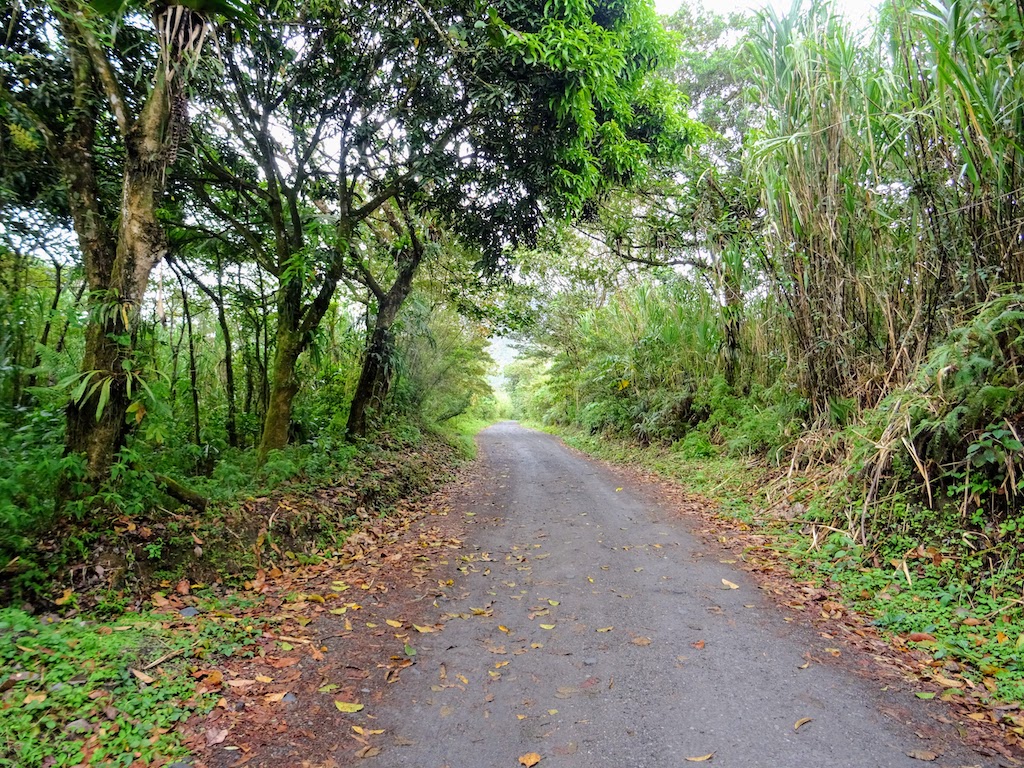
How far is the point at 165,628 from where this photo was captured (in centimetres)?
335

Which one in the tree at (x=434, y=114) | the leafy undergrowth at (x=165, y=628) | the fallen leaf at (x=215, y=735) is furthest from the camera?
the tree at (x=434, y=114)

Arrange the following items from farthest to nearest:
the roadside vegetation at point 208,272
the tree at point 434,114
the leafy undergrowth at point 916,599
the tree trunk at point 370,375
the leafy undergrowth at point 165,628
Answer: the tree trunk at point 370,375, the tree at point 434,114, the roadside vegetation at point 208,272, the leafy undergrowth at point 916,599, the leafy undergrowth at point 165,628

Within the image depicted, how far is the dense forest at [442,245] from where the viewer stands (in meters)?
4.04

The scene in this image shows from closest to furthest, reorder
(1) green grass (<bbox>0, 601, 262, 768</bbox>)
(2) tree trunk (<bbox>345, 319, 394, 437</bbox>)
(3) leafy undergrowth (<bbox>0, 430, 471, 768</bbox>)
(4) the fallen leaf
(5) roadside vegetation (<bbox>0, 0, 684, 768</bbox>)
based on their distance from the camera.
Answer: (1) green grass (<bbox>0, 601, 262, 768</bbox>)
(3) leafy undergrowth (<bbox>0, 430, 471, 768</bbox>)
(4) the fallen leaf
(5) roadside vegetation (<bbox>0, 0, 684, 768</bbox>)
(2) tree trunk (<bbox>345, 319, 394, 437</bbox>)

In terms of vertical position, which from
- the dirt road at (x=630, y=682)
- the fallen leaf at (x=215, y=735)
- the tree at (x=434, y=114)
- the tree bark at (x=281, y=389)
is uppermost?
the tree at (x=434, y=114)

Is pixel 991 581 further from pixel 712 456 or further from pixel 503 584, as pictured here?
pixel 712 456

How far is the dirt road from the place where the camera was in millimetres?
2439

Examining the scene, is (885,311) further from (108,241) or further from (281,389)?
(108,241)

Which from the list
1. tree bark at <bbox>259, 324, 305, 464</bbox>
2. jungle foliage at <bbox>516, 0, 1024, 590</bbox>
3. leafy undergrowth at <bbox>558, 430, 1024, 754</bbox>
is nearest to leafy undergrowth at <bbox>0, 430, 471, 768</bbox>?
tree bark at <bbox>259, 324, 305, 464</bbox>

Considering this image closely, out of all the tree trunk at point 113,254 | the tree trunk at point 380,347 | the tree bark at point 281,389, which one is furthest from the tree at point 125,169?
the tree trunk at point 380,347

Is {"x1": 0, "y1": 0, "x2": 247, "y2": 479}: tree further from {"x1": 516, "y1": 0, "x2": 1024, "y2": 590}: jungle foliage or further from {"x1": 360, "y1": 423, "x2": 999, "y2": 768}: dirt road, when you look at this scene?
{"x1": 516, "y1": 0, "x2": 1024, "y2": 590}: jungle foliage

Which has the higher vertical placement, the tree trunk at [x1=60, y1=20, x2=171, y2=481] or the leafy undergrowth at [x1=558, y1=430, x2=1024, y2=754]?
the tree trunk at [x1=60, y1=20, x2=171, y2=481]

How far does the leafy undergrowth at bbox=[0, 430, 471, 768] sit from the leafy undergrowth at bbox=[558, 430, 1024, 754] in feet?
12.0

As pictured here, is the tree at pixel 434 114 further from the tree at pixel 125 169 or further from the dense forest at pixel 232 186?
the tree at pixel 125 169
